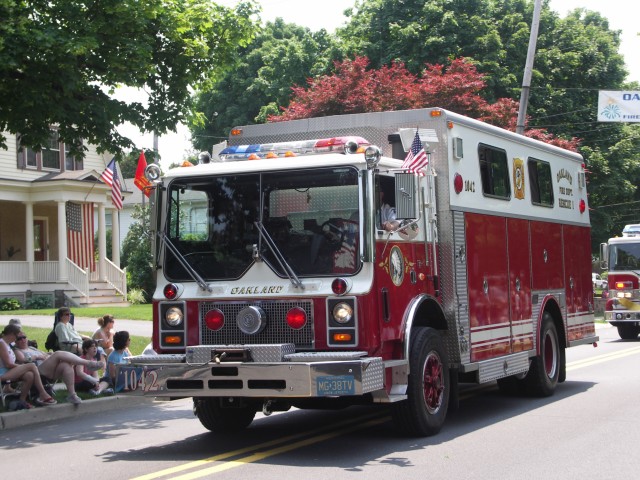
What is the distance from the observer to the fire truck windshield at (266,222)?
8.89 metres

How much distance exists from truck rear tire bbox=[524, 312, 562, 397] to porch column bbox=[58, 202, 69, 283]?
23.7 meters

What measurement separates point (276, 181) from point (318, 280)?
1.06 m

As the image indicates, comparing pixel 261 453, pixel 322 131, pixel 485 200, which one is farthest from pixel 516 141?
pixel 261 453

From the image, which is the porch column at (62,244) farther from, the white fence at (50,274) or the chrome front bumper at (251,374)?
the chrome front bumper at (251,374)

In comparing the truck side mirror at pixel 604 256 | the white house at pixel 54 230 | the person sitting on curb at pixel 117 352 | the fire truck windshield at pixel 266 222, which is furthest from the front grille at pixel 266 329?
the white house at pixel 54 230

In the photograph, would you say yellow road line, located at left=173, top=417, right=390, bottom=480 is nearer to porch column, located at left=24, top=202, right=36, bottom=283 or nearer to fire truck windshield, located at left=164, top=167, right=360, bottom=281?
fire truck windshield, located at left=164, top=167, right=360, bottom=281

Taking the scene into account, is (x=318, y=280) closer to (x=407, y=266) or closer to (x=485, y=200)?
(x=407, y=266)

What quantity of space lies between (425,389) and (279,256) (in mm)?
2091

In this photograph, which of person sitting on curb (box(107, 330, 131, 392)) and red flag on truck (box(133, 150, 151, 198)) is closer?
red flag on truck (box(133, 150, 151, 198))

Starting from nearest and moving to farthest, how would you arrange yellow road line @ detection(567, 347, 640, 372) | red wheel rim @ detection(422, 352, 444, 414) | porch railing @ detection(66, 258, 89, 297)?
red wheel rim @ detection(422, 352, 444, 414) → yellow road line @ detection(567, 347, 640, 372) → porch railing @ detection(66, 258, 89, 297)

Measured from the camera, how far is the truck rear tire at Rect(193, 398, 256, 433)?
1016 cm

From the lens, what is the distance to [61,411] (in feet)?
40.7

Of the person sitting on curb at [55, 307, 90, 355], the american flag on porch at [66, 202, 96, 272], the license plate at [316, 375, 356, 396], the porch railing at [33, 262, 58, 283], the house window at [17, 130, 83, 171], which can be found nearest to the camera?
the license plate at [316, 375, 356, 396]

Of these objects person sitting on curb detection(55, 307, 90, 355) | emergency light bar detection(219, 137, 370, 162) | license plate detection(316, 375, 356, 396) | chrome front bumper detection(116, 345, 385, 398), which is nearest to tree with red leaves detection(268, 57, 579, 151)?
person sitting on curb detection(55, 307, 90, 355)
